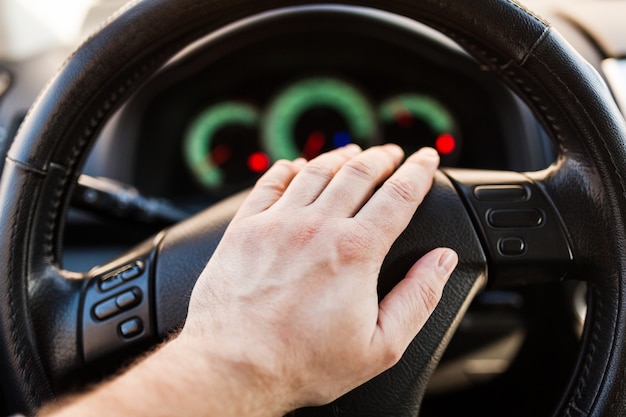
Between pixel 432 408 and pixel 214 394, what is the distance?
981 millimetres

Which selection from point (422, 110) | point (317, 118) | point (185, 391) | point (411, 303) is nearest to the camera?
point (185, 391)

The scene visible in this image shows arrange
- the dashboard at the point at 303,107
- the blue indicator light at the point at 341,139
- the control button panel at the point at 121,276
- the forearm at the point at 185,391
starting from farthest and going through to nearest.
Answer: the blue indicator light at the point at 341,139
the dashboard at the point at 303,107
the control button panel at the point at 121,276
the forearm at the point at 185,391

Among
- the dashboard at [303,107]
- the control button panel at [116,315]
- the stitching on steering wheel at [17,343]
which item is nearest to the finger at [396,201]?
the control button panel at [116,315]

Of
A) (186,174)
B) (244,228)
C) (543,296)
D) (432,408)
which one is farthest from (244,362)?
(186,174)

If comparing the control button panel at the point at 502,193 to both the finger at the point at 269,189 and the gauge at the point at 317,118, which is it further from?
the gauge at the point at 317,118

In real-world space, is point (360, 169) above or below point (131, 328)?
above

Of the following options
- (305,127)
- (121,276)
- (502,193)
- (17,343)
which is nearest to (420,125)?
(305,127)

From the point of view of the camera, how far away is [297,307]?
614 mm

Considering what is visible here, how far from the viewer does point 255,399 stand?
0.59 m

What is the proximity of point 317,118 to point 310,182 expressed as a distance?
1332 mm

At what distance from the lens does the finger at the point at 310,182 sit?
710mm

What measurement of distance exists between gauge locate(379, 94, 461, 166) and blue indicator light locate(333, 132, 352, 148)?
4.4 inches

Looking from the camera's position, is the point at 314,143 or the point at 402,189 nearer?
the point at 402,189

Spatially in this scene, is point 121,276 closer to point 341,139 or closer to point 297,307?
point 297,307
